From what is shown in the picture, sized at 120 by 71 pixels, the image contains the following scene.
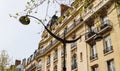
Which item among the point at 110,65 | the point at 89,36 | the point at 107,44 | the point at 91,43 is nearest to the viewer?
the point at 110,65

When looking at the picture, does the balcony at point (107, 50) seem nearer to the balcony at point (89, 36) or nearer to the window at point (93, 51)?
the window at point (93, 51)

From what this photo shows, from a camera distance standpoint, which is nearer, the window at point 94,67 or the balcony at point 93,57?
the window at point 94,67

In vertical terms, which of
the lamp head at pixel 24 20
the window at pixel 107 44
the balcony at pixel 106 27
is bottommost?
the lamp head at pixel 24 20

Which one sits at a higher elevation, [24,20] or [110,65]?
[110,65]

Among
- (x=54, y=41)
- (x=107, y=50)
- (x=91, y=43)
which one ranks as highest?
(x=54, y=41)

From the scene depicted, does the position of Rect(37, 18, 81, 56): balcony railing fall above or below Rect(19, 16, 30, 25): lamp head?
above

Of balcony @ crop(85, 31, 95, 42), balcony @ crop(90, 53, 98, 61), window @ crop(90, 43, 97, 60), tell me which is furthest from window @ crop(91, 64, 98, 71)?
balcony @ crop(85, 31, 95, 42)

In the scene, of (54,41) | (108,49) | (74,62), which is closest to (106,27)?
(108,49)

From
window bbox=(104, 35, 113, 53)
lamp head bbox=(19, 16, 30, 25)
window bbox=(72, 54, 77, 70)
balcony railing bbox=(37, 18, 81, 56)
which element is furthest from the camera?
balcony railing bbox=(37, 18, 81, 56)

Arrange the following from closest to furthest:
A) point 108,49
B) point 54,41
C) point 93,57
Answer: point 108,49, point 93,57, point 54,41

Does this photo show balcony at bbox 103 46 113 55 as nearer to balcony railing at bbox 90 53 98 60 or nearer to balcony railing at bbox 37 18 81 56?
balcony railing at bbox 90 53 98 60

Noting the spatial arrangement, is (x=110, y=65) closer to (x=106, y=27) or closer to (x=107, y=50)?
(x=107, y=50)

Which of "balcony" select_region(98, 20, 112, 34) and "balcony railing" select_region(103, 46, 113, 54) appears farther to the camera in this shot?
"balcony" select_region(98, 20, 112, 34)

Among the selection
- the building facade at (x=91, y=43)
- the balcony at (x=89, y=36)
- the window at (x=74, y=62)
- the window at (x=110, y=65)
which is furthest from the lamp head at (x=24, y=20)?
the window at (x=74, y=62)
